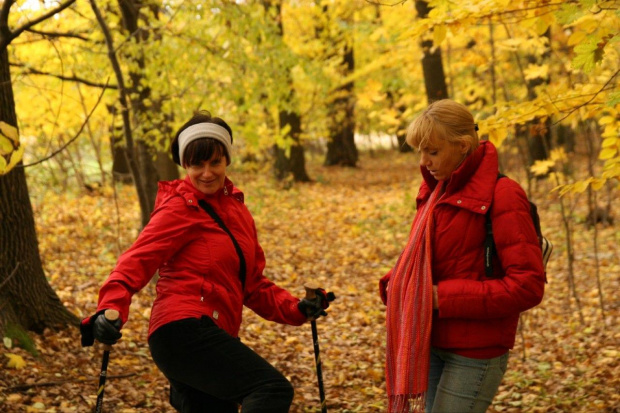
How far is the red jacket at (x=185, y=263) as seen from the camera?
300 centimetres

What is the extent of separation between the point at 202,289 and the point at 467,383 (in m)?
1.26

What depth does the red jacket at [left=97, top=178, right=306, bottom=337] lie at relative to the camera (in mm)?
2998

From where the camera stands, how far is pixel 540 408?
5449 millimetres

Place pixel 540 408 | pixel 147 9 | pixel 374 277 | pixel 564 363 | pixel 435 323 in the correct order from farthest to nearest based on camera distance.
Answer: pixel 374 277 → pixel 147 9 → pixel 564 363 → pixel 540 408 → pixel 435 323

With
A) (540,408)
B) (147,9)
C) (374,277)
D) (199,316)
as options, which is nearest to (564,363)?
(540,408)

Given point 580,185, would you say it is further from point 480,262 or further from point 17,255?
point 17,255

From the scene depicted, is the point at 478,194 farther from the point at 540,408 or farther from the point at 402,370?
the point at 540,408

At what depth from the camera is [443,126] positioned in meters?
2.86

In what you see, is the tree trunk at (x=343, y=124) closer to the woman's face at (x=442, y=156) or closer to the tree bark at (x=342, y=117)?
the tree bark at (x=342, y=117)

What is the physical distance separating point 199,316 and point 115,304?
0.38 meters

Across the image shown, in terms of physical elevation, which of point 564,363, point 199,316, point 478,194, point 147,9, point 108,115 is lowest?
point 564,363

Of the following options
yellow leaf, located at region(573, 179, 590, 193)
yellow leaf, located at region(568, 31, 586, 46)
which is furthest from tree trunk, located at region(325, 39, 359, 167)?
yellow leaf, located at region(573, 179, 590, 193)

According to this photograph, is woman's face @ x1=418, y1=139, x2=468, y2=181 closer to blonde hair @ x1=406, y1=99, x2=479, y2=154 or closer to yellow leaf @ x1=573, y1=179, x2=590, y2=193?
blonde hair @ x1=406, y1=99, x2=479, y2=154

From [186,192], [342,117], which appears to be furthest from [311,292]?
[342,117]
